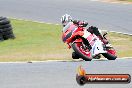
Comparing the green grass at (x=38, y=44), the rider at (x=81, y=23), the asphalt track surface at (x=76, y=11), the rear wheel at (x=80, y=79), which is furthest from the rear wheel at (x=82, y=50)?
the asphalt track surface at (x=76, y=11)

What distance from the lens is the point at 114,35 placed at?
20.0 meters

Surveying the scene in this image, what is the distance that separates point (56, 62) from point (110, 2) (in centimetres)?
1635

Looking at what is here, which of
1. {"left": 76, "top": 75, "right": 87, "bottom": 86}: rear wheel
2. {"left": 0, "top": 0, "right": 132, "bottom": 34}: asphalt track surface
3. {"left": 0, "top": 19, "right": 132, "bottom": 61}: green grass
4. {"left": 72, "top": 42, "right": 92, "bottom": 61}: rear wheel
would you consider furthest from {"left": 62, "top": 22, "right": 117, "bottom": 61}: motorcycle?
{"left": 0, "top": 0, "right": 132, "bottom": 34}: asphalt track surface

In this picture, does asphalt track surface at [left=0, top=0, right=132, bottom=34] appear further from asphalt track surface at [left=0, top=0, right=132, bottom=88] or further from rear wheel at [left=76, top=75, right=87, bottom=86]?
rear wheel at [left=76, top=75, right=87, bottom=86]

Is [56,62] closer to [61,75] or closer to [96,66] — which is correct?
[96,66]

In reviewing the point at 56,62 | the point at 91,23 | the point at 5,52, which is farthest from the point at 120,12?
the point at 56,62

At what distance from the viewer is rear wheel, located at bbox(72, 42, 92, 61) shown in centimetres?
1239

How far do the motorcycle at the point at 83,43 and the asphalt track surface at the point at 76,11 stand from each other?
856 cm

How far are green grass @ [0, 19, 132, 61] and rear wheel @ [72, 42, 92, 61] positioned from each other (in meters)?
1.62

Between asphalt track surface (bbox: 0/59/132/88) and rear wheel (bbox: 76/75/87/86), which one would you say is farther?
asphalt track surface (bbox: 0/59/132/88)

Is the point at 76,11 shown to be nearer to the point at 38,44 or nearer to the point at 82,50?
the point at 38,44

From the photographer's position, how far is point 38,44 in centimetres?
1761

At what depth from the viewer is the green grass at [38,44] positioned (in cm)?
1470

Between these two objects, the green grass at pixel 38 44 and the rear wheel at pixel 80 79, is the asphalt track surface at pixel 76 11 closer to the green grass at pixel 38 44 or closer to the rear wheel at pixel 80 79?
the green grass at pixel 38 44
